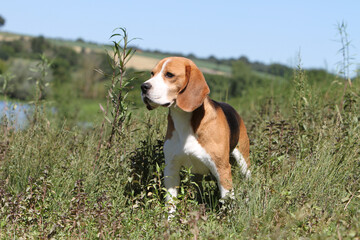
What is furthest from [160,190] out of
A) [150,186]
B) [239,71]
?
[239,71]

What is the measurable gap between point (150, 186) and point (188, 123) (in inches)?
31.2

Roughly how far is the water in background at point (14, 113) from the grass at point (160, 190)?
0.22 meters

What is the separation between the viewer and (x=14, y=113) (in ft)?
21.3

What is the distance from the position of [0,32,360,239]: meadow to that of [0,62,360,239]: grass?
0.04 feet

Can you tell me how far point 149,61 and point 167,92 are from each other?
1992 inches

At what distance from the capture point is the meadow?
376cm

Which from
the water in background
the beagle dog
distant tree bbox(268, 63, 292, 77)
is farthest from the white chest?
distant tree bbox(268, 63, 292, 77)

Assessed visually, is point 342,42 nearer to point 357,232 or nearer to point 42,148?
point 357,232

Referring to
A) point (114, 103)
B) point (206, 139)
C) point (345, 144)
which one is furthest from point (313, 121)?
point (114, 103)

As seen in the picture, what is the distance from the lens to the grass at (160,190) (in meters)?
3.73

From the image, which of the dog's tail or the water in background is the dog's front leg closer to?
the dog's tail

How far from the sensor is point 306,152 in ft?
17.7

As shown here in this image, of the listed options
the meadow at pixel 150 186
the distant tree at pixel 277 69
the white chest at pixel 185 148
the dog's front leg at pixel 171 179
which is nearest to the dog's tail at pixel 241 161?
the meadow at pixel 150 186

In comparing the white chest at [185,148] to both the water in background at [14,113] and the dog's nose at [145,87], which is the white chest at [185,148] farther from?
the water in background at [14,113]
